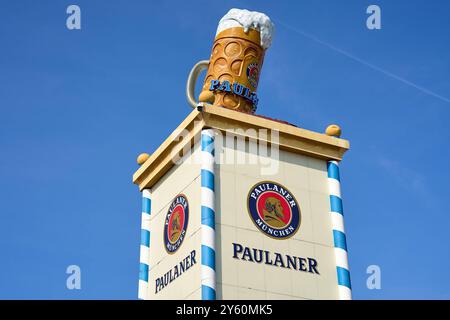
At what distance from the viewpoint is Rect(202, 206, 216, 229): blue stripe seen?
18.6 m

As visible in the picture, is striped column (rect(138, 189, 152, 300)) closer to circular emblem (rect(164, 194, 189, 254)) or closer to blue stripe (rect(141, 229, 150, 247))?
blue stripe (rect(141, 229, 150, 247))

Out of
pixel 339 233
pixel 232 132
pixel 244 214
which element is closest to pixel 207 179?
pixel 244 214

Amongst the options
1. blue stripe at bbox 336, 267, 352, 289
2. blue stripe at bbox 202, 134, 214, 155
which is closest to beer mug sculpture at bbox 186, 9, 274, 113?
blue stripe at bbox 202, 134, 214, 155

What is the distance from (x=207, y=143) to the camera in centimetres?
1950

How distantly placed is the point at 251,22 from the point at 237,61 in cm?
108

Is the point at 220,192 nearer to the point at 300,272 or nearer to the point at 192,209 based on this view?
the point at 192,209

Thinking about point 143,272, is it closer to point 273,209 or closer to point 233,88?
point 273,209

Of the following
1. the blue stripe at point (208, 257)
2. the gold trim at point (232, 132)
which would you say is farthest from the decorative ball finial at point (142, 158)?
the blue stripe at point (208, 257)

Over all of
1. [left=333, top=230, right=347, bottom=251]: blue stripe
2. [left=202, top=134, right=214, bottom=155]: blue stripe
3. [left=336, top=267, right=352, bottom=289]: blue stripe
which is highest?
[left=202, top=134, right=214, bottom=155]: blue stripe

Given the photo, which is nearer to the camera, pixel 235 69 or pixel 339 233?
pixel 339 233

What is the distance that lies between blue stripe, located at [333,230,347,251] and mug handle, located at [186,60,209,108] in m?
4.85

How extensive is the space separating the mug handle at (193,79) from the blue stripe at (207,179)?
331 centimetres

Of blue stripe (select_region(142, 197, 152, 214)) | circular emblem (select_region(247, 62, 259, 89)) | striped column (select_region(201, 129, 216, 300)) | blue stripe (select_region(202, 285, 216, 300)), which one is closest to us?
blue stripe (select_region(202, 285, 216, 300))
